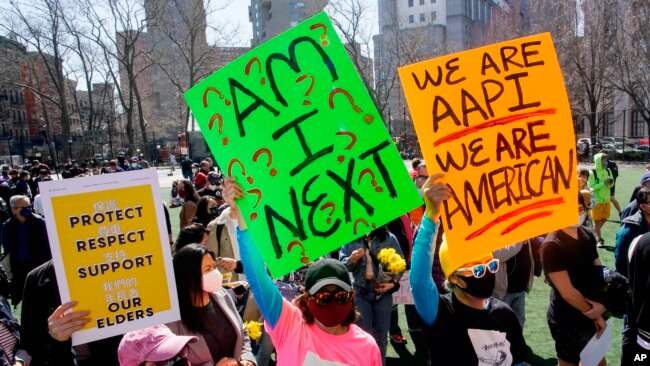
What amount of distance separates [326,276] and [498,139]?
1.12m

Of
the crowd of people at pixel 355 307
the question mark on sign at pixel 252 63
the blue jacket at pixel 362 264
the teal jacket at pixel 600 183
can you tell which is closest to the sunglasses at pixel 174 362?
the crowd of people at pixel 355 307

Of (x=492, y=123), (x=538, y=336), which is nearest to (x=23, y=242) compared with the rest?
(x=492, y=123)

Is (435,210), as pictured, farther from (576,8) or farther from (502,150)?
(576,8)

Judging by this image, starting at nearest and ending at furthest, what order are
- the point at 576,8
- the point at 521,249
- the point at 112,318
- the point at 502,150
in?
the point at 112,318 → the point at 502,150 → the point at 521,249 → the point at 576,8

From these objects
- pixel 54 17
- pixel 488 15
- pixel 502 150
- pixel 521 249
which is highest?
pixel 488 15

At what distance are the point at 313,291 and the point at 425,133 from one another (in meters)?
0.95

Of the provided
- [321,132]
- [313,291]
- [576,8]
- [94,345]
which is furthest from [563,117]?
[576,8]

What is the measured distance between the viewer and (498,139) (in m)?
2.55

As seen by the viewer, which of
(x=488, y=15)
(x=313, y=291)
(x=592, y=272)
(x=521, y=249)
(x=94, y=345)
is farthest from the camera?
(x=488, y=15)

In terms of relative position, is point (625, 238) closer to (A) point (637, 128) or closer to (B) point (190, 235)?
(B) point (190, 235)

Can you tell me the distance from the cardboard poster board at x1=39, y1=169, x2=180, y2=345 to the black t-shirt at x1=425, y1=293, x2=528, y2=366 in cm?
136

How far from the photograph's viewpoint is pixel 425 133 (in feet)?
8.09

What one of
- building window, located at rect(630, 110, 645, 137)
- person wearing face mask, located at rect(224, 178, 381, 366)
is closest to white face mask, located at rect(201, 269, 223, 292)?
person wearing face mask, located at rect(224, 178, 381, 366)

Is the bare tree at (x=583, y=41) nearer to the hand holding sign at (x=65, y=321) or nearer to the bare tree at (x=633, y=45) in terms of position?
the bare tree at (x=633, y=45)
